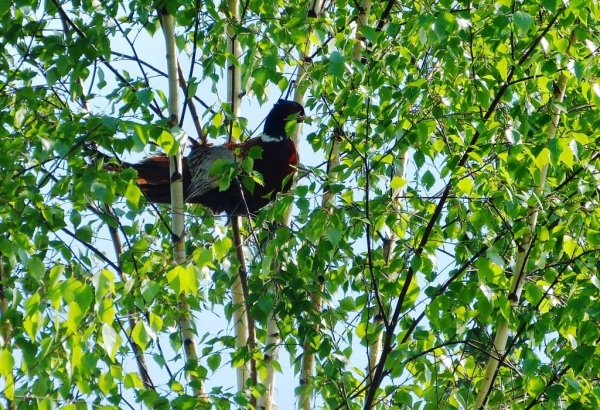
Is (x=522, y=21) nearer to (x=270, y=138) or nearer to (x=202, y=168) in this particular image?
(x=202, y=168)

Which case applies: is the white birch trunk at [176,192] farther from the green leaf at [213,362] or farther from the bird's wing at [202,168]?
the bird's wing at [202,168]

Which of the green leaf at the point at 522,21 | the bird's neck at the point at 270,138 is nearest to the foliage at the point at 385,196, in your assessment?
the green leaf at the point at 522,21

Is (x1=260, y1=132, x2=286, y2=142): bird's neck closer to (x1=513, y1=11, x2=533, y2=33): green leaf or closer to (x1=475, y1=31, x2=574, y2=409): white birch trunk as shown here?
(x1=475, y1=31, x2=574, y2=409): white birch trunk

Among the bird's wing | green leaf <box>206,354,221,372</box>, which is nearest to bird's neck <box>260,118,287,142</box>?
the bird's wing

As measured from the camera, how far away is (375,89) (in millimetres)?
4824

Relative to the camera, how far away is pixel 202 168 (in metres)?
6.45

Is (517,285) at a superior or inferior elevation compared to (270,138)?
inferior

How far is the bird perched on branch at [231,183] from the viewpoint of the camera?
6551mm

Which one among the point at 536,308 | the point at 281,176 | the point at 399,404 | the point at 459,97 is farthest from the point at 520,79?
the point at 281,176

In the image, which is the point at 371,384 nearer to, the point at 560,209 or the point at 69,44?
the point at 560,209

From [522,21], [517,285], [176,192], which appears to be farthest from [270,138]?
[522,21]

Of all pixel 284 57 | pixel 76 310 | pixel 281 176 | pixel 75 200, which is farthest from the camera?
pixel 281 176

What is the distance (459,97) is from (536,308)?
1.05 metres

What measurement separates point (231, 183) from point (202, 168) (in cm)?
21
